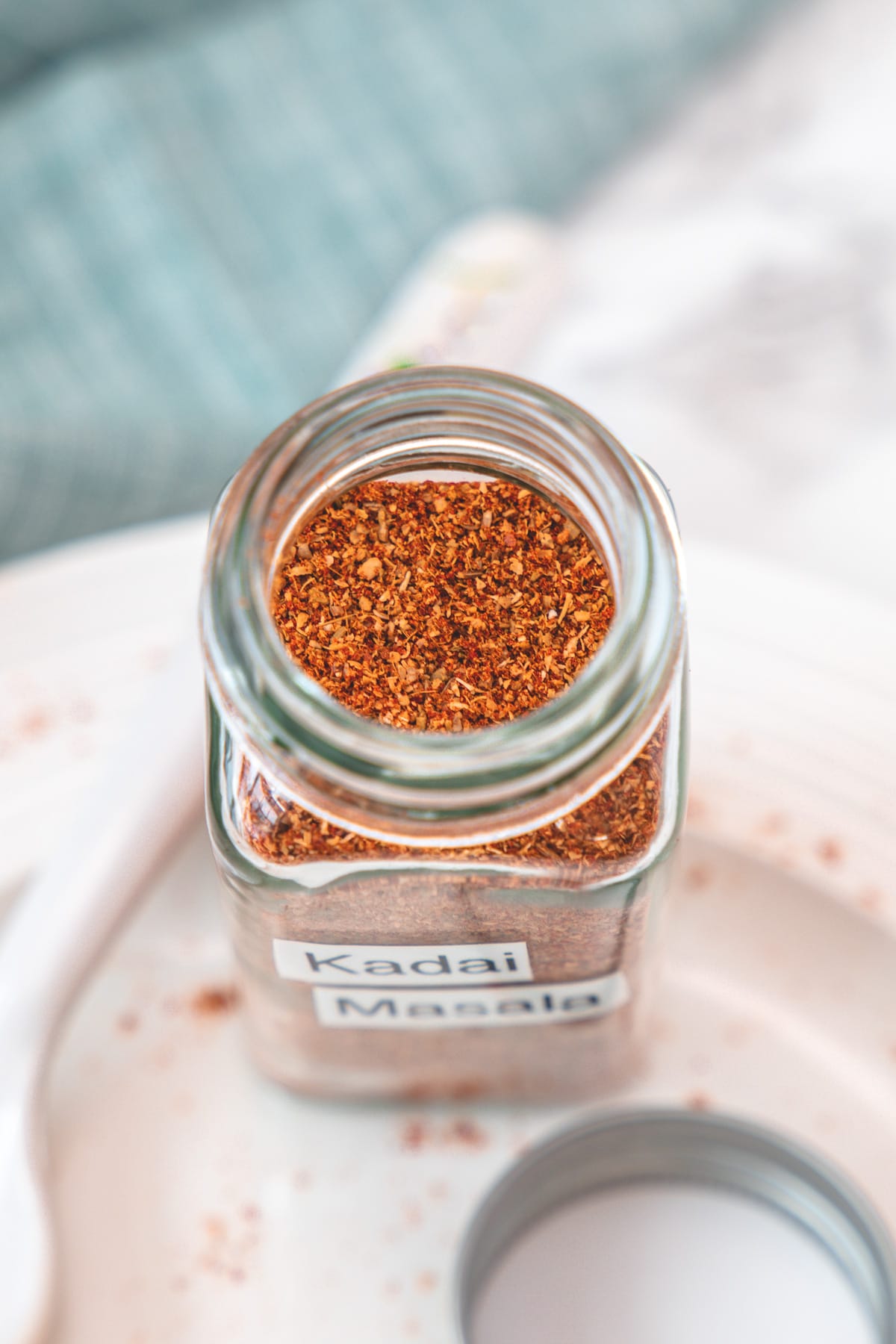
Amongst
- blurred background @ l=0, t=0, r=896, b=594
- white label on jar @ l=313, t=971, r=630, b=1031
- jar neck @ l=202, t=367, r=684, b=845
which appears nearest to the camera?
jar neck @ l=202, t=367, r=684, b=845

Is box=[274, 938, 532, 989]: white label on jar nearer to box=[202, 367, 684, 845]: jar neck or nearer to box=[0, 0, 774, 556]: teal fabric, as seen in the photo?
box=[202, 367, 684, 845]: jar neck

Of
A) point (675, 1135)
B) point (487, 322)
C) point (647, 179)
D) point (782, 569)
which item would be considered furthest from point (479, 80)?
point (675, 1135)

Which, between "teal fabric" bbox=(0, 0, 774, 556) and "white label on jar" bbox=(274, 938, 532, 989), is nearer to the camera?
"white label on jar" bbox=(274, 938, 532, 989)

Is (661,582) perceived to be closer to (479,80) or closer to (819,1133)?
(819,1133)

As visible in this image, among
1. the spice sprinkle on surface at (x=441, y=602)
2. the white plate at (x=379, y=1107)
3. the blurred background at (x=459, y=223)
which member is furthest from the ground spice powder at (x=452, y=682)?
the blurred background at (x=459, y=223)

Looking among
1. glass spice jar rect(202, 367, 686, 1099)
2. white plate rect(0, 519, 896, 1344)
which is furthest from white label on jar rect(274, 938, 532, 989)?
white plate rect(0, 519, 896, 1344)

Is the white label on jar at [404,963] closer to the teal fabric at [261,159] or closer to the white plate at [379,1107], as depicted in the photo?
the white plate at [379,1107]

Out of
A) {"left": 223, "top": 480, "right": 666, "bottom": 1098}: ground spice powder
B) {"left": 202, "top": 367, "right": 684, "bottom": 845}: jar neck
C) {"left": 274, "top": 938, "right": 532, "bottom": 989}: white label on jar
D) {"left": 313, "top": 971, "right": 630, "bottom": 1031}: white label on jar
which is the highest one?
{"left": 202, "top": 367, "right": 684, "bottom": 845}: jar neck
